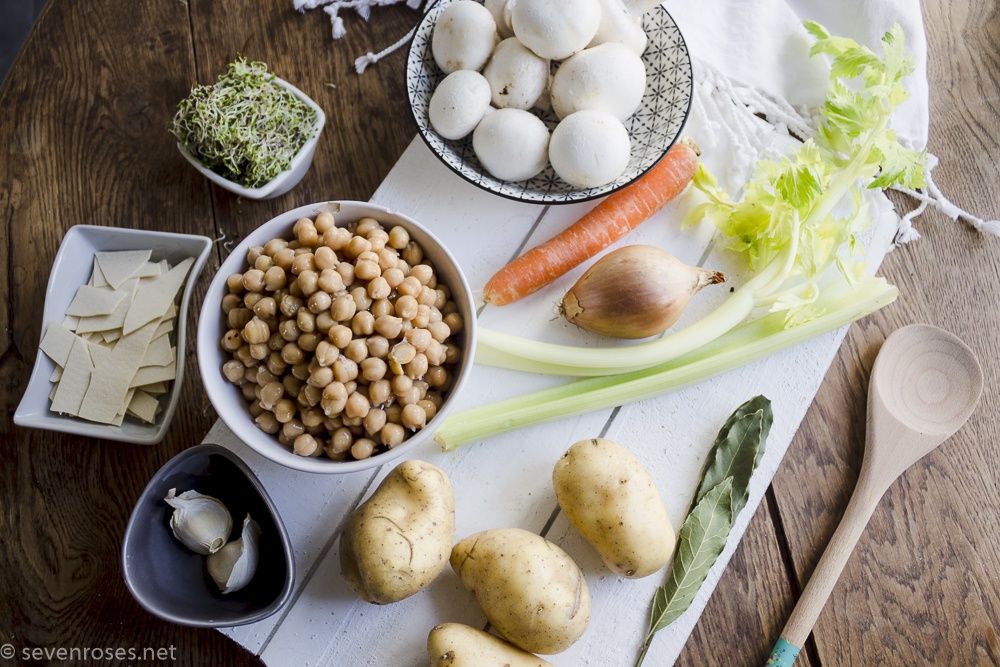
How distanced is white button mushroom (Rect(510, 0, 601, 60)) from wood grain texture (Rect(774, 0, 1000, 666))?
0.64 meters

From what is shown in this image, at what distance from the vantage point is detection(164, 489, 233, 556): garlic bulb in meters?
0.95

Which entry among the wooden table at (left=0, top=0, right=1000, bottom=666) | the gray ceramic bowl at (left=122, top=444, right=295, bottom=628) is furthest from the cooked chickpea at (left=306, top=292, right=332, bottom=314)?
the wooden table at (left=0, top=0, right=1000, bottom=666)

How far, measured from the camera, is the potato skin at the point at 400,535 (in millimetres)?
939

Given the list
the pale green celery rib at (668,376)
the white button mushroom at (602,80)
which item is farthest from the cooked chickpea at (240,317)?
the white button mushroom at (602,80)

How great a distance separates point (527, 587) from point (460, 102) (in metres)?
0.70

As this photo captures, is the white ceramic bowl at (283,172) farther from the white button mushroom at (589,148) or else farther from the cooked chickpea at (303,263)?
the white button mushroom at (589,148)

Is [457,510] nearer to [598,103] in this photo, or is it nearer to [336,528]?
[336,528]

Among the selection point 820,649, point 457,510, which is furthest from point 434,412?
point 820,649

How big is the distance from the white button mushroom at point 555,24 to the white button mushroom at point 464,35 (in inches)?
1.7

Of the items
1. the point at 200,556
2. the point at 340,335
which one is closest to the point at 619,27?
the point at 340,335

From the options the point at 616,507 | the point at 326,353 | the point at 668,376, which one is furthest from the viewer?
the point at 668,376

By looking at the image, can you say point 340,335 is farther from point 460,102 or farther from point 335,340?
point 460,102

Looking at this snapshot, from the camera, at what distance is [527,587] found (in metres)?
0.97

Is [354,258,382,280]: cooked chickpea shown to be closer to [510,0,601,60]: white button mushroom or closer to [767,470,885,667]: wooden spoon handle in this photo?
[510,0,601,60]: white button mushroom
